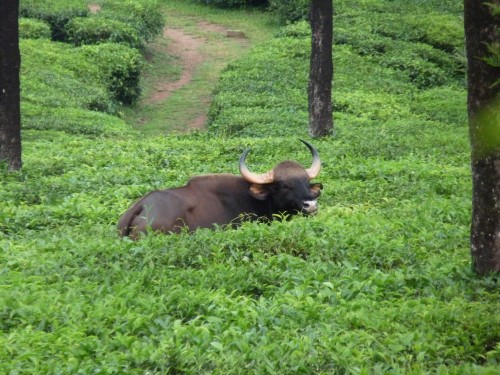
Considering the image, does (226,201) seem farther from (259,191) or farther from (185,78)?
(185,78)

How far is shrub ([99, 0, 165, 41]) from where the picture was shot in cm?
2808

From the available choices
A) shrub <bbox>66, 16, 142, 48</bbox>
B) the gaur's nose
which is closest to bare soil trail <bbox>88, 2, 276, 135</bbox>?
shrub <bbox>66, 16, 142, 48</bbox>

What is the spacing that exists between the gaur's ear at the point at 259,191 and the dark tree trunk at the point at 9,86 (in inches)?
148

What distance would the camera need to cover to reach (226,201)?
9688 mm

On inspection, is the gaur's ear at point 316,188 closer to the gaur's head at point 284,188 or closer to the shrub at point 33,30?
the gaur's head at point 284,188

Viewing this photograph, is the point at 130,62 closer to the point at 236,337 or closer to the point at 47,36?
the point at 47,36

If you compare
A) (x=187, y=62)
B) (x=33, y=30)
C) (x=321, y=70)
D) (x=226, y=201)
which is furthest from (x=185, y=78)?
(x=226, y=201)

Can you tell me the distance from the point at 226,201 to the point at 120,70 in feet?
46.5

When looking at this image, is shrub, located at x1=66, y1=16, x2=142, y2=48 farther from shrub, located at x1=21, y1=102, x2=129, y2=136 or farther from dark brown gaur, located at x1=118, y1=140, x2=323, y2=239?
dark brown gaur, located at x1=118, y1=140, x2=323, y2=239

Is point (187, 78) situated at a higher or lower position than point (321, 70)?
lower

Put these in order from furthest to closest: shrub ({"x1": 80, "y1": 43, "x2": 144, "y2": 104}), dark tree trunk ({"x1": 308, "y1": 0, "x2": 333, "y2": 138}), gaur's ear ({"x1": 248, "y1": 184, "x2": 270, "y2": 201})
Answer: shrub ({"x1": 80, "y1": 43, "x2": 144, "y2": 104}) < dark tree trunk ({"x1": 308, "y1": 0, "x2": 333, "y2": 138}) < gaur's ear ({"x1": 248, "y1": 184, "x2": 270, "y2": 201})

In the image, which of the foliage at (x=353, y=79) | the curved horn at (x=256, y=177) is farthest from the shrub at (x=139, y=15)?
the curved horn at (x=256, y=177)

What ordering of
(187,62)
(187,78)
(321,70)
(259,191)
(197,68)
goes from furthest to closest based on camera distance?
(187,62), (197,68), (187,78), (321,70), (259,191)

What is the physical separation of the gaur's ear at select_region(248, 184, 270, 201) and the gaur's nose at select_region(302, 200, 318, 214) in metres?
0.45
